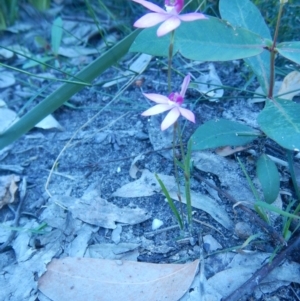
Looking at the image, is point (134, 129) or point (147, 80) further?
point (147, 80)

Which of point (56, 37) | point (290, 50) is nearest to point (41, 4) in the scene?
point (56, 37)

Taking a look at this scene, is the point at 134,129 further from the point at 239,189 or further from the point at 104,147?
the point at 239,189

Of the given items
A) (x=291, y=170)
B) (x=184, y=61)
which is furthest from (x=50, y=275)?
(x=184, y=61)

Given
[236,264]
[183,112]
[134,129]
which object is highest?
[183,112]

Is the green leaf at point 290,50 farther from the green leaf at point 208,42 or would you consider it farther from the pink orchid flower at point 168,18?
the pink orchid flower at point 168,18

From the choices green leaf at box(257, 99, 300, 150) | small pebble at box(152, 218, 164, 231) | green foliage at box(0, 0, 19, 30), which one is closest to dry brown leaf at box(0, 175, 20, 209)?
small pebble at box(152, 218, 164, 231)

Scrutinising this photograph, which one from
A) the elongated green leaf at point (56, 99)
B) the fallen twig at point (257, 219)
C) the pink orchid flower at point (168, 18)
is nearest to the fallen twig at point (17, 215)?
the elongated green leaf at point (56, 99)

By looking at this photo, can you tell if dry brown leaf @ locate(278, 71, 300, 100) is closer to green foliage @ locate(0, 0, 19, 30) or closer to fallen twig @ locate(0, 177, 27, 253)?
fallen twig @ locate(0, 177, 27, 253)

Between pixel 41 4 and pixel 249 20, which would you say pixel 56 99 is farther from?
pixel 41 4
